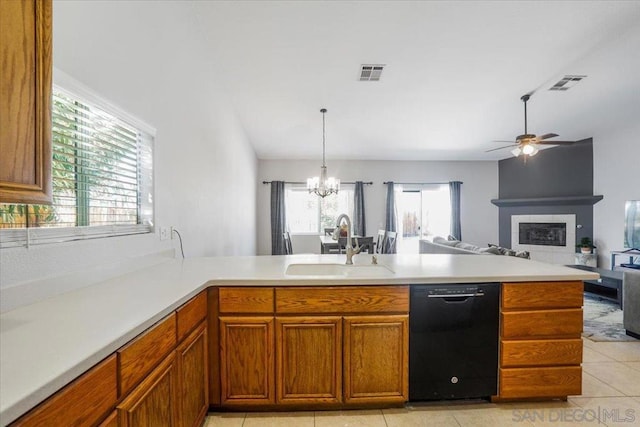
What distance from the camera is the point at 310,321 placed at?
1760 mm

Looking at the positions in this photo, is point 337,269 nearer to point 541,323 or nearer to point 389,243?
point 541,323

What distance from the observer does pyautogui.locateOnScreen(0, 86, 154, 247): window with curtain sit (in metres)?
1.26

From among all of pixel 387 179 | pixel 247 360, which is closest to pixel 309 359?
pixel 247 360

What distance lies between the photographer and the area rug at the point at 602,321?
307 cm

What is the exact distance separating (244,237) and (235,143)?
5.71ft

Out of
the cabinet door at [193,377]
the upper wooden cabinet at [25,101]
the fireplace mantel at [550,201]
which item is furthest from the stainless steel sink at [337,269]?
the fireplace mantel at [550,201]

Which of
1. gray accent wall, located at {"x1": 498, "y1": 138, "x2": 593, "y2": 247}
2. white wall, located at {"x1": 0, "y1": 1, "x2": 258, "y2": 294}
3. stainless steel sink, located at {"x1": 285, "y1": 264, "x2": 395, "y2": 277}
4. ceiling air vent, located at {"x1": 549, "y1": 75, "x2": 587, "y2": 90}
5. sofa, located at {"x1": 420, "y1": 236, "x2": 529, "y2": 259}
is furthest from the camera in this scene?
gray accent wall, located at {"x1": 498, "y1": 138, "x2": 593, "y2": 247}

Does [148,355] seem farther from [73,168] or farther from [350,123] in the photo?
[350,123]

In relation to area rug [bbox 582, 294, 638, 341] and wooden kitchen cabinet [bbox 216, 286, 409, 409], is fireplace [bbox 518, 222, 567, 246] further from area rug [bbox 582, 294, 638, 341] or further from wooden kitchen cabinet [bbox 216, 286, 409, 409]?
wooden kitchen cabinet [bbox 216, 286, 409, 409]

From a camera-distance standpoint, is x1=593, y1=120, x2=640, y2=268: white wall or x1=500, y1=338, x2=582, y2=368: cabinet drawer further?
x1=593, y1=120, x2=640, y2=268: white wall

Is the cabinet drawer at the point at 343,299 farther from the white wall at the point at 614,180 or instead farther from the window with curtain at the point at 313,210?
the white wall at the point at 614,180

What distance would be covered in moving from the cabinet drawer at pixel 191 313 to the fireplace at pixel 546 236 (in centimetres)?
724

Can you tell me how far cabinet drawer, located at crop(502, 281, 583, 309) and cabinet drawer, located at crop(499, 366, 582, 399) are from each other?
42 centimetres

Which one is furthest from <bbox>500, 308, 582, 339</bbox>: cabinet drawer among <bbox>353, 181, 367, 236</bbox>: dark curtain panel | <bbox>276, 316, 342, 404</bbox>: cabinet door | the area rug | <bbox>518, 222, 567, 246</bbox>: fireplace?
<bbox>518, 222, 567, 246</bbox>: fireplace
